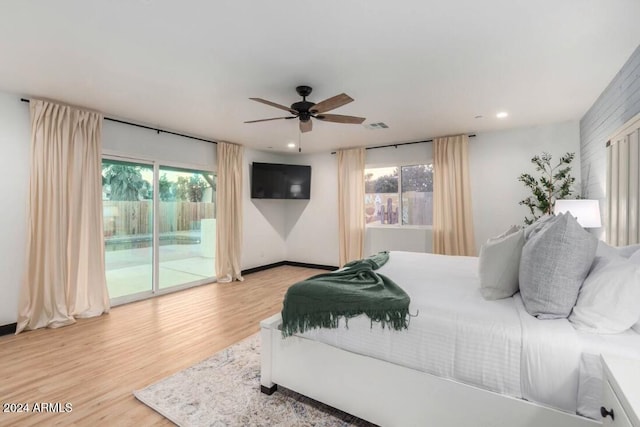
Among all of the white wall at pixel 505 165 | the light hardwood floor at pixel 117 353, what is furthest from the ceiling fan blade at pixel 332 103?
the white wall at pixel 505 165

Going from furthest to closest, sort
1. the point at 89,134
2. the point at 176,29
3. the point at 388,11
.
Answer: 1. the point at 89,134
2. the point at 176,29
3. the point at 388,11

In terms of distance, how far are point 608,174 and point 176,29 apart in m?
3.90

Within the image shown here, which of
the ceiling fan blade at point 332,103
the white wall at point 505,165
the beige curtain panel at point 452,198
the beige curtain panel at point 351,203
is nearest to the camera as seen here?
the ceiling fan blade at point 332,103

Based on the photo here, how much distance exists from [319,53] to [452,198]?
3.59m

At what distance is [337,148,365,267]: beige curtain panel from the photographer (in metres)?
5.89

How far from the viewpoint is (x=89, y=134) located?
3.69 meters

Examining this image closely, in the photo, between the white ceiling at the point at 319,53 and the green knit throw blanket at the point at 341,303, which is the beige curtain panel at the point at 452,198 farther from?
the green knit throw blanket at the point at 341,303

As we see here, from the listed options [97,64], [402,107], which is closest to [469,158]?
[402,107]

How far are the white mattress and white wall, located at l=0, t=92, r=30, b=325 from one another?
136 inches

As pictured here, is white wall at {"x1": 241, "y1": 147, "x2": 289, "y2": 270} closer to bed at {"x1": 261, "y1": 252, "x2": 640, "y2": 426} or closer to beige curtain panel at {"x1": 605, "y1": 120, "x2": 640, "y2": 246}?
bed at {"x1": 261, "y1": 252, "x2": 640, "y2": 426}

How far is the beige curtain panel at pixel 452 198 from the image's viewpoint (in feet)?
16.1

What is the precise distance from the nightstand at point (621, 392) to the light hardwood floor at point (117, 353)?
221 centimetres

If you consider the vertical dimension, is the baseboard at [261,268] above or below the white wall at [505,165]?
below

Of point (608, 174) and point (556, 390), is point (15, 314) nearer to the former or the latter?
point (556, 390)
